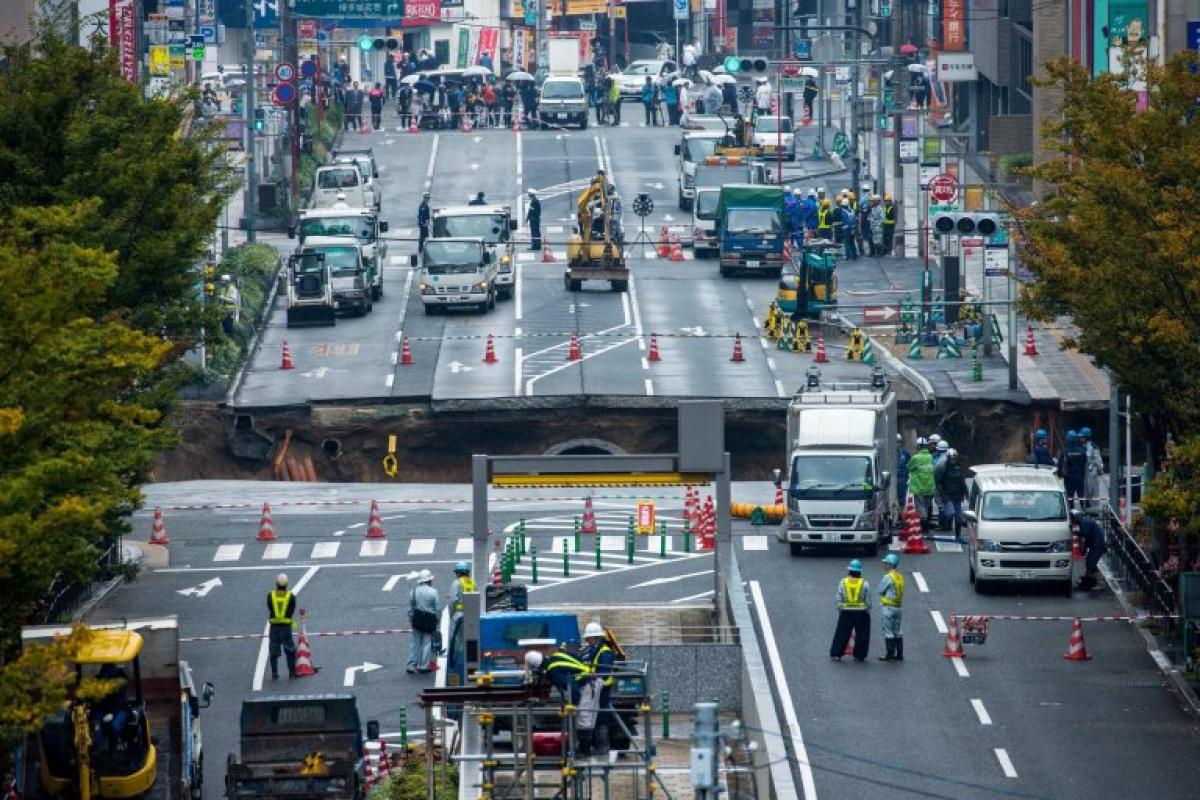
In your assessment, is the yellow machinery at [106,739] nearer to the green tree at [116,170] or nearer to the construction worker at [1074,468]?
the green tree at [116,170]

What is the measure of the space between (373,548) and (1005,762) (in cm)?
1833

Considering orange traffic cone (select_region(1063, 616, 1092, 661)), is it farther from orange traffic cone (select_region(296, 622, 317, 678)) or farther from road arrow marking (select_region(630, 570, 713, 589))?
orange traffic cone (select_region(296, 622, 317, 678))

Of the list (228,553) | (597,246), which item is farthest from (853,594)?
(597,246)

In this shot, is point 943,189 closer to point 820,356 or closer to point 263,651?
point 820,356

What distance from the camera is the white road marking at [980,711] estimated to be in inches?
1388

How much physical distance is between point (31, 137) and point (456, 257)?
2786 cm

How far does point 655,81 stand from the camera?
10856 cm

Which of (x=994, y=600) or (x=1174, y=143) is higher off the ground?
(x=1174, y=143)

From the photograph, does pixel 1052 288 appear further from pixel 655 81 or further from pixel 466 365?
pixel 655 81

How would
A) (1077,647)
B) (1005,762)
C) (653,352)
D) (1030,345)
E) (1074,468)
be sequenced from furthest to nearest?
(1030,345)
(653,352)
(1074,468)
(1077,647)
(1005,762)

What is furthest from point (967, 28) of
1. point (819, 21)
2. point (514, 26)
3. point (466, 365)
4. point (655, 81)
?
point (466, 365)

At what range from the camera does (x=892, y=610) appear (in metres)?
37.9

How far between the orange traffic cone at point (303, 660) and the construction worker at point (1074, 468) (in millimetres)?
17384

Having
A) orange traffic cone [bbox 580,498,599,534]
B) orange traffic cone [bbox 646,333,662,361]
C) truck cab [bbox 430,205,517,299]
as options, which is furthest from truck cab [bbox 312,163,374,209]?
orange traffic cone [bbox 580,498,599,534]
